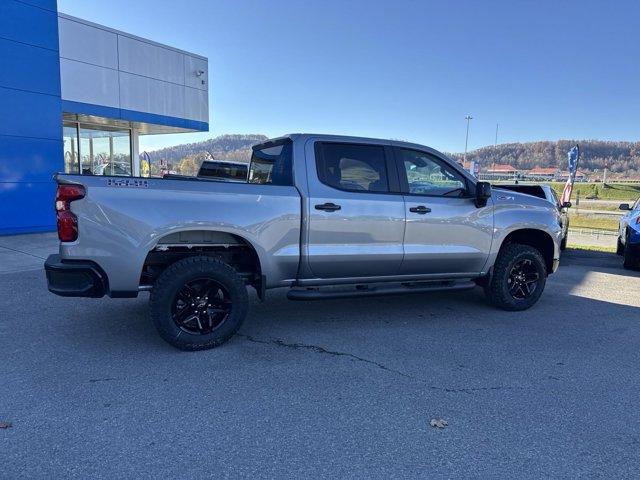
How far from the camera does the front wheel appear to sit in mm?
5934

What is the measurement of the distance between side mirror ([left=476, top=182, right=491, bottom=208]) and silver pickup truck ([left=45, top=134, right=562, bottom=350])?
0.04ft

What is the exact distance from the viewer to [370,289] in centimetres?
525

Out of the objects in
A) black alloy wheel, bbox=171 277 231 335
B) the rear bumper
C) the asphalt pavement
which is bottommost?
the asphalt pavement

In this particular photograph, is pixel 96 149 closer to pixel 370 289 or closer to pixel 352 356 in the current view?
pixel 370 289

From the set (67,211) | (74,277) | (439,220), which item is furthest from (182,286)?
(439,220)

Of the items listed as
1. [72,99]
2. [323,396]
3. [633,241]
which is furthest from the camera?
[72,99]

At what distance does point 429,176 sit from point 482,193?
0.61 m

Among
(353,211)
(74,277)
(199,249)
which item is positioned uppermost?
(353,211)

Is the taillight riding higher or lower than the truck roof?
lower

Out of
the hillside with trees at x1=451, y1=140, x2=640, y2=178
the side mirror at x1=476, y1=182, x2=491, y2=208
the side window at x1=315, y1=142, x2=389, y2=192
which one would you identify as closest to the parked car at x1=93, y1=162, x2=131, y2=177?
the side window at x1=315, y1=142, x2=389, y2=192

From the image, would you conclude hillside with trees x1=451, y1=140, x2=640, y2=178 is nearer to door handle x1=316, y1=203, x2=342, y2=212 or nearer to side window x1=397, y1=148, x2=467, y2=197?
side window x1=397, y1=148, x2=467, y2=197

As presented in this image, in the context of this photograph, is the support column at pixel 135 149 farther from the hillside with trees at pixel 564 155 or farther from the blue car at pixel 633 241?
the hillside with trees at pixel 564 155

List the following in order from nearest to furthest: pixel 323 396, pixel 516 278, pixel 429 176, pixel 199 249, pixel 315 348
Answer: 1. pixel 323 396
2. pixel 315 348
3. pixel 199 249
4. pixel 429 176
5. pixel 516 278

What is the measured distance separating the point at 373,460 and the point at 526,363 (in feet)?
7.16
